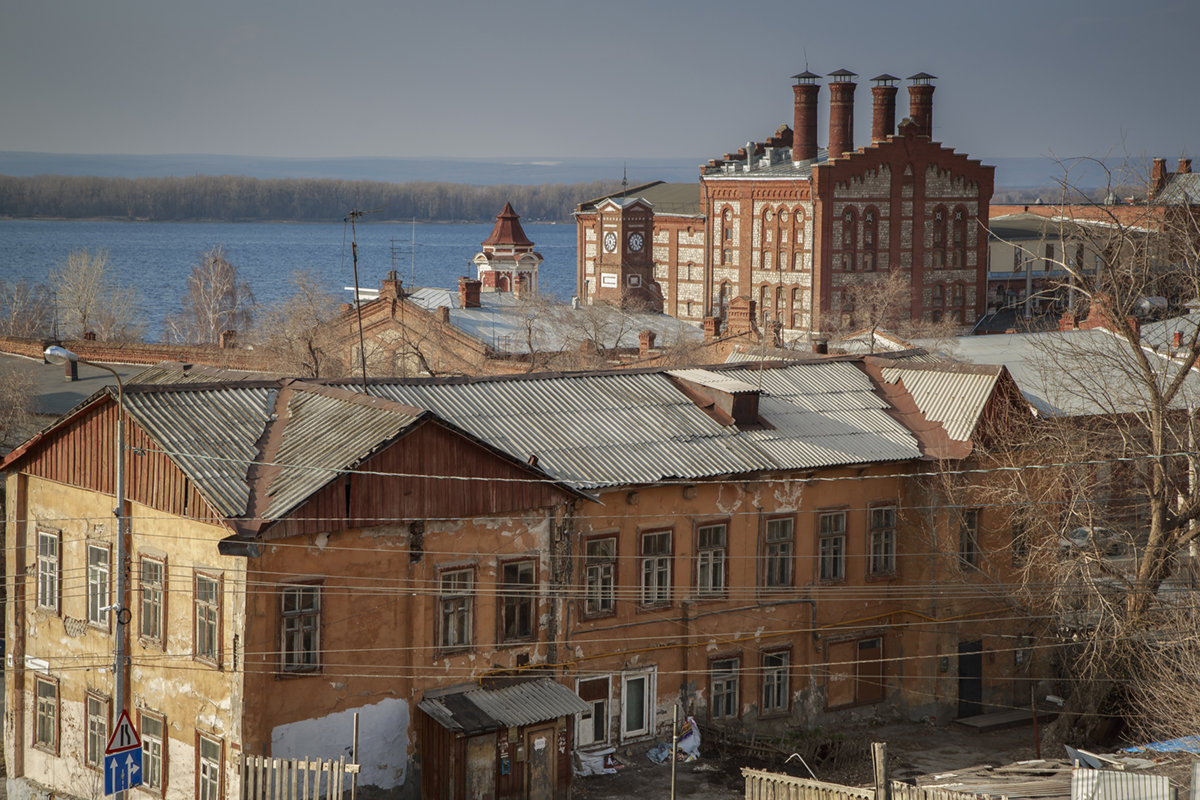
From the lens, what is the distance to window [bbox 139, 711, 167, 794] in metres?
22.8

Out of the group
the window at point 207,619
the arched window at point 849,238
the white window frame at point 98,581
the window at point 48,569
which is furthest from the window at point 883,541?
the arched window at point 849,238

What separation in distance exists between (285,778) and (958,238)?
71.1 metres

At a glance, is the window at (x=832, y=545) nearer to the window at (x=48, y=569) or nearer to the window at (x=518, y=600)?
the window at (x=518, y=600)

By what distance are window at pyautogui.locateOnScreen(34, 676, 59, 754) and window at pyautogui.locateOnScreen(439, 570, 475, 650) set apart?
7.70 m

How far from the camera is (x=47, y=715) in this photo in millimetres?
25547

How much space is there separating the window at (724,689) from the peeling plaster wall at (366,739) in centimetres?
703

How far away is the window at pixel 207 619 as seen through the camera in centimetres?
2177

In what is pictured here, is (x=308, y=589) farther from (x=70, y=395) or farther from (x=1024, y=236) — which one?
(x=1024, y=236)

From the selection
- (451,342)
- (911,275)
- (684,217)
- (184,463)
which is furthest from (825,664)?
(684,217)

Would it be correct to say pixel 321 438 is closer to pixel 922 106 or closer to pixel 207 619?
pixel 207 619

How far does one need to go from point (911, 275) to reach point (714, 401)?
186 ft

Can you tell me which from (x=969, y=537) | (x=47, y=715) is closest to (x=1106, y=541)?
(x=969, y=537)

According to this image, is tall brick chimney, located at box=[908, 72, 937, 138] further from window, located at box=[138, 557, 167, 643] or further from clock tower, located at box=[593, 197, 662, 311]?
window, located at box=[138, 557, 167, 643]

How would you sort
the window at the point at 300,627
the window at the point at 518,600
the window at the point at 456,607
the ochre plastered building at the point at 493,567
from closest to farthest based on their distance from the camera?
the window at the point at 300,627 < the ochre plastered building at the point at 493,567 < the window at the point at 456,607 < the window at the point at 518,600
